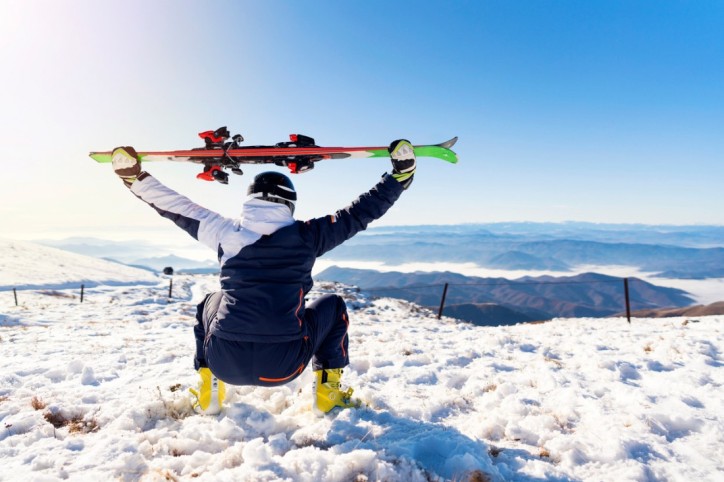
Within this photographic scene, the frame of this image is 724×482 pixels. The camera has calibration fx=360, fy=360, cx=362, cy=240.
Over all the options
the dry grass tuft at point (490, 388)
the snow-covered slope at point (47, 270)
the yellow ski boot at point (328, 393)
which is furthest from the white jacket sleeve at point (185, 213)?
the snow-covered slope at point (47, 270)

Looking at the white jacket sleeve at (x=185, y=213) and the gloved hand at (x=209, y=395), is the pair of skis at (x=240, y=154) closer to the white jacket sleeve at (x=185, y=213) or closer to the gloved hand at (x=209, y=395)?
the white jacket sleeve at (x=185, y=213)

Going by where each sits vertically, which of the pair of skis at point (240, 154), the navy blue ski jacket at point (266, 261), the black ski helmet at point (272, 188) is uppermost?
the pair of skis at point (240, 154)

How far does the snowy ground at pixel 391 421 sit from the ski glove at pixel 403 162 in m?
2.56

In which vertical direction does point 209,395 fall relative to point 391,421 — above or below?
above

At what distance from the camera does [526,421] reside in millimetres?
3725

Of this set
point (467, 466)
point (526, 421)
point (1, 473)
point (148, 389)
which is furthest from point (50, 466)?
point (526, 421)

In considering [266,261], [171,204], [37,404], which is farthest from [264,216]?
[37,404]

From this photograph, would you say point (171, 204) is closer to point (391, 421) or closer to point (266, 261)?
point (266, 261)

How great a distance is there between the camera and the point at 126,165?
416 cm

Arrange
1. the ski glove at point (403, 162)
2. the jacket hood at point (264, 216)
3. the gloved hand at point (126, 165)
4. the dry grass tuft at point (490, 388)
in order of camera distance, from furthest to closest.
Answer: the dry grass tuft at point (490, 388), the gloved hand at point (126, 165), the ski glove at point (403, 162), the jacket hood at point (264, 216)

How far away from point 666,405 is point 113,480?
18.2ft

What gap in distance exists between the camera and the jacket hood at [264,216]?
3287 mm

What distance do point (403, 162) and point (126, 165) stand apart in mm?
3197

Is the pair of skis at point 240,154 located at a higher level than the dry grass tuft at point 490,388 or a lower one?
higher
